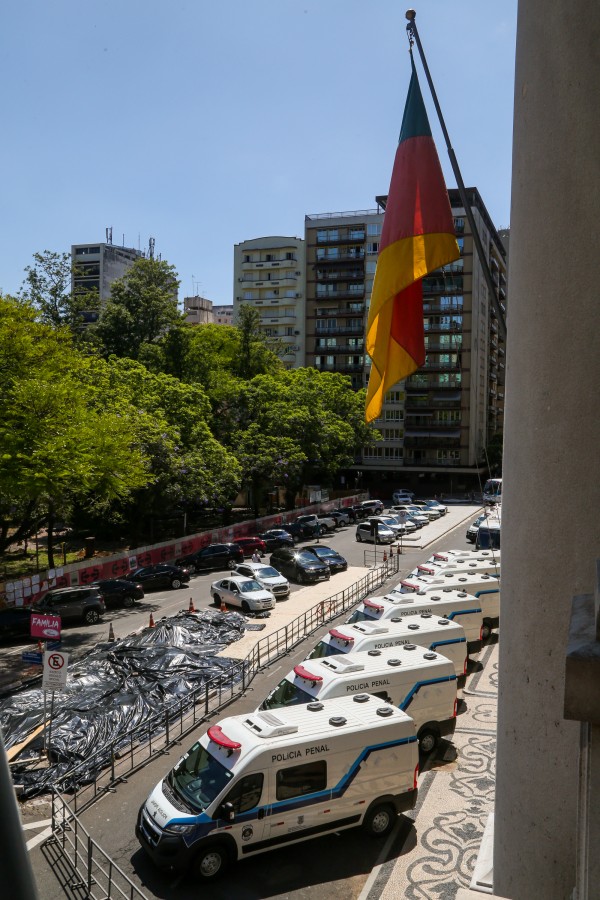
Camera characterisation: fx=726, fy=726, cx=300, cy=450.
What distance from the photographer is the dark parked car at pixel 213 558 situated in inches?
1367

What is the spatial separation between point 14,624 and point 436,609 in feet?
43.3

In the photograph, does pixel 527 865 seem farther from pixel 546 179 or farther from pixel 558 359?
pixel 546 179

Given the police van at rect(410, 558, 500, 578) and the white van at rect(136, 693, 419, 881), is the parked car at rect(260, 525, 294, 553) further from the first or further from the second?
the white van at rect(136, 693, 419, 881)

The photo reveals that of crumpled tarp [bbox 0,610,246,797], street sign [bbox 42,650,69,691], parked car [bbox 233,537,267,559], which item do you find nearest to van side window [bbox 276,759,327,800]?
crumpled tarp [bbox 0,610,246,797]

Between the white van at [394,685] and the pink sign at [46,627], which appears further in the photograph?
the pink sign at [46,627]

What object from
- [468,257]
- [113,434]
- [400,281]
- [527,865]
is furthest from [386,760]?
[468,257]

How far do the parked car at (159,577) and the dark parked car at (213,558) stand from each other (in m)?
2.83

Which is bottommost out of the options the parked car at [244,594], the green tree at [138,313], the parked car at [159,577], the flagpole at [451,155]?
the parked car at [159,577]

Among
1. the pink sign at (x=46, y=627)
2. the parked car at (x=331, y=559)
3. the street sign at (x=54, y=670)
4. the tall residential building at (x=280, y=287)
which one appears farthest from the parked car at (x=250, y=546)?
the tall residential building at (x=280, y=287)

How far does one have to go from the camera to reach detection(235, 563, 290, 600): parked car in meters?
27.9

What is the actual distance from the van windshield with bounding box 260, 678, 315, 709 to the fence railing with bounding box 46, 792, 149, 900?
3901 millimetres

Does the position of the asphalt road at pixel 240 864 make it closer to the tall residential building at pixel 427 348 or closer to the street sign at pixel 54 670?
the street sign at pixel 54 670

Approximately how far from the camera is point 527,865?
16.6 ft

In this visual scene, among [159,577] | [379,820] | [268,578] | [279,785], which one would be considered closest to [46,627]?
[279,785]
